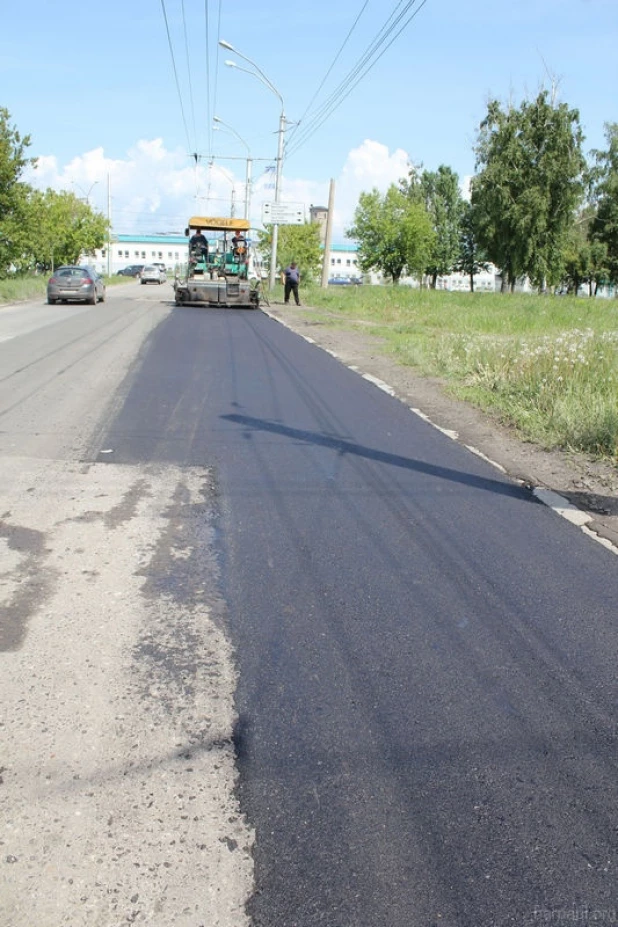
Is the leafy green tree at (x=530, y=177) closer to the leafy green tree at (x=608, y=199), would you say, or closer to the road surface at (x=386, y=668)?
the leafy green tree at (x=608, y=199)

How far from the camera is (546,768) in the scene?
320 cm

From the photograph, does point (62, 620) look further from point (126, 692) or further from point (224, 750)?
point (224, 750)

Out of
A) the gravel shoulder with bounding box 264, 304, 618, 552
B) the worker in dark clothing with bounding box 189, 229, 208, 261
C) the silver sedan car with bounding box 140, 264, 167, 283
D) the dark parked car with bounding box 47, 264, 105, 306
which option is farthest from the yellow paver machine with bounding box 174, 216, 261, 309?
the silver sedan car with bounding box 140, 264, 167, 283

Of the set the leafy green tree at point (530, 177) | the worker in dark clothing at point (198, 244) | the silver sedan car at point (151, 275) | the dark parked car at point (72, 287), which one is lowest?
the silver sedan car at point (151, 275)

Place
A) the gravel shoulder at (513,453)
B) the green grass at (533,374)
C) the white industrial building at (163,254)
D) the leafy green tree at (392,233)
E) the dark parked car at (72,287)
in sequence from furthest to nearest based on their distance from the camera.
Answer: the white industrial building at (163,254) → the leafy green tree at (392,233) → the dark parked car at (72,287) → the green grass at (533,374) → the gravel shoulder at (513,453)

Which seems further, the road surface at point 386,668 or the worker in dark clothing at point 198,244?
the worker in dark clothing at point 198,244

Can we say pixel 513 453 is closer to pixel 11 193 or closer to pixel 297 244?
pixel 11 193

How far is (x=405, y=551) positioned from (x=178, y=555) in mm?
1506

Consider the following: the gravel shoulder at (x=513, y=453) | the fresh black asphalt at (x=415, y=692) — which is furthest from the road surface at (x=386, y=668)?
the gravel shoulder at (x=513, y=453)

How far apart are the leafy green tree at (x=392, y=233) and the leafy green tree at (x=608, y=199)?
19872 millimetres

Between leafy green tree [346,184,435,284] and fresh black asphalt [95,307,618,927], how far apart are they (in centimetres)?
8580

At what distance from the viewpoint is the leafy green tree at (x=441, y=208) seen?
95.4 m

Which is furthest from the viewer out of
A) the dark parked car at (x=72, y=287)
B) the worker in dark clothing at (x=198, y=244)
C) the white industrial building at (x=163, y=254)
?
the white industrial building at (x=163, y=254)

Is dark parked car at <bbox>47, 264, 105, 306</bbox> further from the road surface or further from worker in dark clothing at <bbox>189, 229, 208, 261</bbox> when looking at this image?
the road surface
